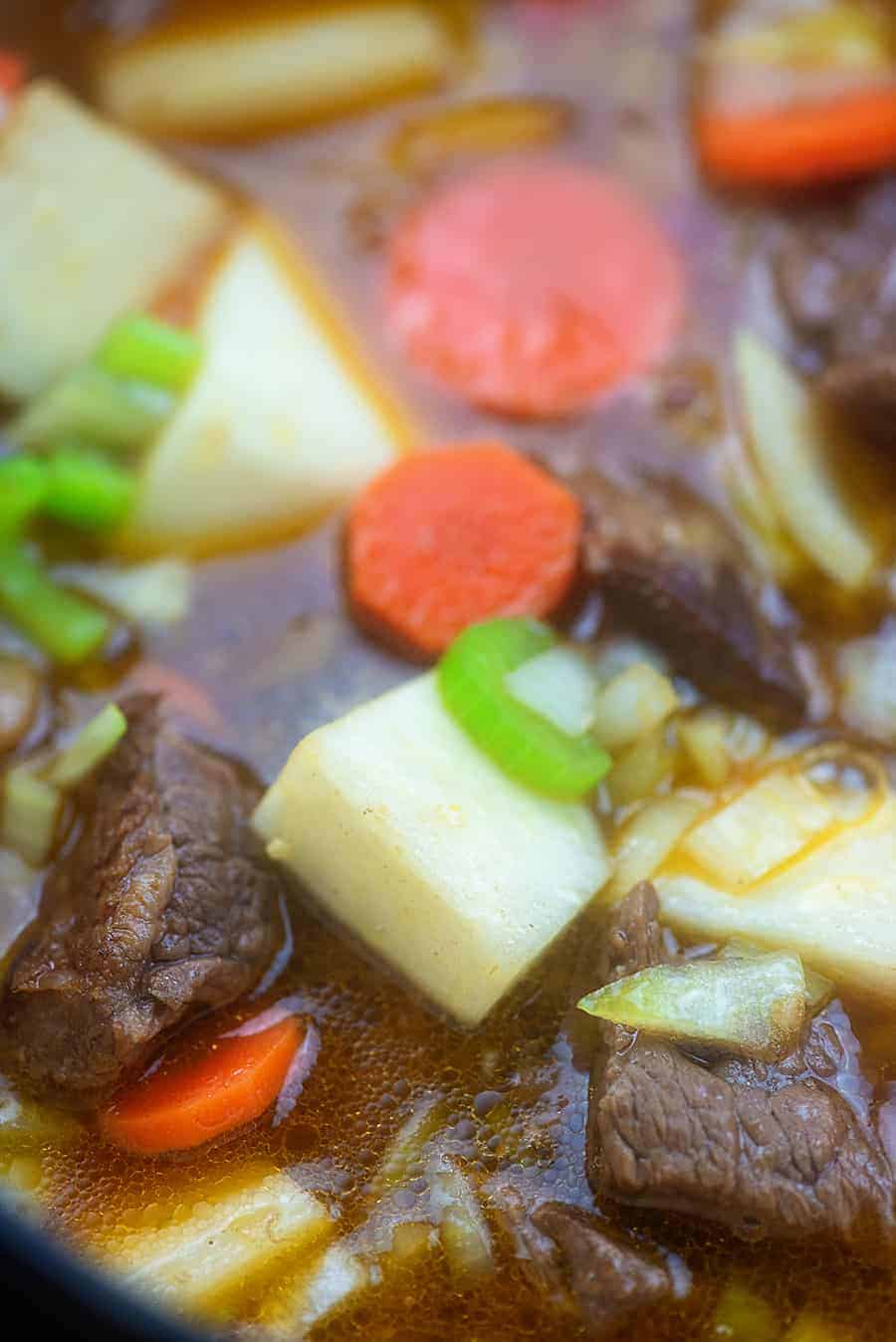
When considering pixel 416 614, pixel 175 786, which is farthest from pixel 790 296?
pixel 175 786

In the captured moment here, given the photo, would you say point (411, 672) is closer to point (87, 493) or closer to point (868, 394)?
point (87, 493)

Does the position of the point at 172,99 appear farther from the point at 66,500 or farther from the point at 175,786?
the point at 175,786

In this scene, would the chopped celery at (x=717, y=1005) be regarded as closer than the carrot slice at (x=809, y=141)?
Yes

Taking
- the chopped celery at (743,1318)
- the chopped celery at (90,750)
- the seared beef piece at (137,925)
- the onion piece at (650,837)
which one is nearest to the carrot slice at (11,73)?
the chopped celery at (90,750)

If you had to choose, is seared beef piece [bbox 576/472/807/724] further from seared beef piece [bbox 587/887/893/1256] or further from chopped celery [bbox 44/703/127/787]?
chopped celery [bbox 44/703/127/787]

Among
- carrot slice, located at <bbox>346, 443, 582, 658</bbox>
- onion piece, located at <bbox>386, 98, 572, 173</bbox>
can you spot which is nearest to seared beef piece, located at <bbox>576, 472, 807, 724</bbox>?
carrot slice, located at <bbox>346, 443, 582, 658</bbox>

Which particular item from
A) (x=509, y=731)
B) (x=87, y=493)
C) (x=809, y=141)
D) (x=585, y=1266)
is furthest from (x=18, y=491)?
(x=809, y=141)

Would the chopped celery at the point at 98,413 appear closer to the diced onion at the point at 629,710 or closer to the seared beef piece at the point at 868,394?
the diced onion at the point at 629,710
